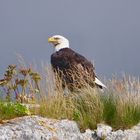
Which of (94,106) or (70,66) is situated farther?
(70,66)

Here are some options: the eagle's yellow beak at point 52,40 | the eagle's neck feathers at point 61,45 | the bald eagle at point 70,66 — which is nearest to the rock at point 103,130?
the bald eagle at point 70,66

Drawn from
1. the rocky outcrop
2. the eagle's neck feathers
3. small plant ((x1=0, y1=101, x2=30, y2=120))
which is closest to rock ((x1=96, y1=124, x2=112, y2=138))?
the rocky outcrop

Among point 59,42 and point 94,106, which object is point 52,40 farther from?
point 94,106

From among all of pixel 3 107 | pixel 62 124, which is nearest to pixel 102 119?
pixel 62 124

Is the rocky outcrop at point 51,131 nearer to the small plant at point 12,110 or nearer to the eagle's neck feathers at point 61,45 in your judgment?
the small plant at point 12,110

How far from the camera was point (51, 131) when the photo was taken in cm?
810

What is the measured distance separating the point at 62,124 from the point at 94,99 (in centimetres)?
143

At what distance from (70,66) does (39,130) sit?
222 inches

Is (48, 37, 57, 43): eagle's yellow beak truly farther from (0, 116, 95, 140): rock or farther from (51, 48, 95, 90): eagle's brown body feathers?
(0, 116, 95, 140): rock

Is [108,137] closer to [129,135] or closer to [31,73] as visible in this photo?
[129,135]

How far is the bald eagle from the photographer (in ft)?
38.0

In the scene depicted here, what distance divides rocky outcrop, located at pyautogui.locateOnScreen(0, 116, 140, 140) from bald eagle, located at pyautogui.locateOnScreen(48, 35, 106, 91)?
6.88ft

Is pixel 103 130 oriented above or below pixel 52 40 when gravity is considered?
below

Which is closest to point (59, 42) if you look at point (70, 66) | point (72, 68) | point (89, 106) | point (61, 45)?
point (61, 45)
